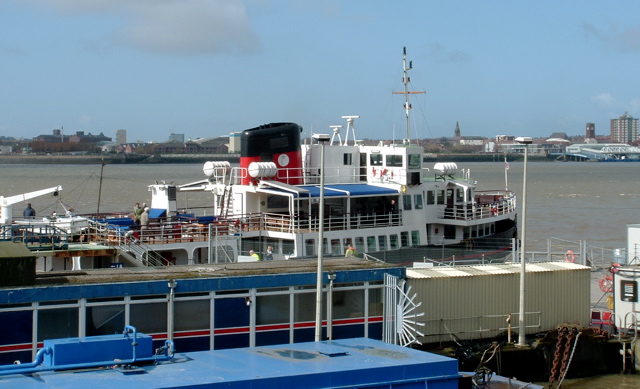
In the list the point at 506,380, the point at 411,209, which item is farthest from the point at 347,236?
the point at 506,380

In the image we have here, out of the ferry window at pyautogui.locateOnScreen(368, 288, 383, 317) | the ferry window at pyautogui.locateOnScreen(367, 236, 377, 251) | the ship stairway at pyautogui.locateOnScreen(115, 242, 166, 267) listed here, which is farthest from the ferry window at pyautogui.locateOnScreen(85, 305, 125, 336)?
the ferry window at pyautogui.locateOnScreen(367, 236, 377, 251)

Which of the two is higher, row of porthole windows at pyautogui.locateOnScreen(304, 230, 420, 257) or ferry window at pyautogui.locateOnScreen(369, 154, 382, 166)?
ferry window at pyautogui.locateOnScreen(369, 154, 382, 166)

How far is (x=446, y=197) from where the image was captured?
41.7 metres

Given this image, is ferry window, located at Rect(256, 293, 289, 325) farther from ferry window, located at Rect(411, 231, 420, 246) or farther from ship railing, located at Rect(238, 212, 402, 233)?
ferry window, located at Rect(411, 231, 420, 246)

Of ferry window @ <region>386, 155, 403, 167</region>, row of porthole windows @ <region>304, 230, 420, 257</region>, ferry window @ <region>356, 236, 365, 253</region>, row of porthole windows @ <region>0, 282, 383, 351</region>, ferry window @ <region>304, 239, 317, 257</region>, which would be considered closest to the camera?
row of porthole windows @ <region>0, 282, 383, 351</region>

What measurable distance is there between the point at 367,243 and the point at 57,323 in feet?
64.6

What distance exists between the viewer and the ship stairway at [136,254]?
2780 cm

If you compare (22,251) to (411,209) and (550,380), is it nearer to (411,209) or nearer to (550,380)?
(550,380)

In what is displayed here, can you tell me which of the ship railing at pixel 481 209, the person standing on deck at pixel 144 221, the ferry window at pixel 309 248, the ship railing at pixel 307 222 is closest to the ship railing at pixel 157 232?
the person standing on deck at pixel 144 221

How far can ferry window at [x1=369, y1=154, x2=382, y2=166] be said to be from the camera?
39938 mm

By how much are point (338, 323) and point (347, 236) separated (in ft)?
48.1

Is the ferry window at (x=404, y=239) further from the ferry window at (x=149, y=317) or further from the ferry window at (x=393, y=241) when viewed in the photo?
the ferry window at (x=149, y=317)

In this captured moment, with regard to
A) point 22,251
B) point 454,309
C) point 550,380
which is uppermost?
point 22,251

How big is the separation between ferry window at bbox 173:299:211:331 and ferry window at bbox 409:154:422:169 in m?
21.0
